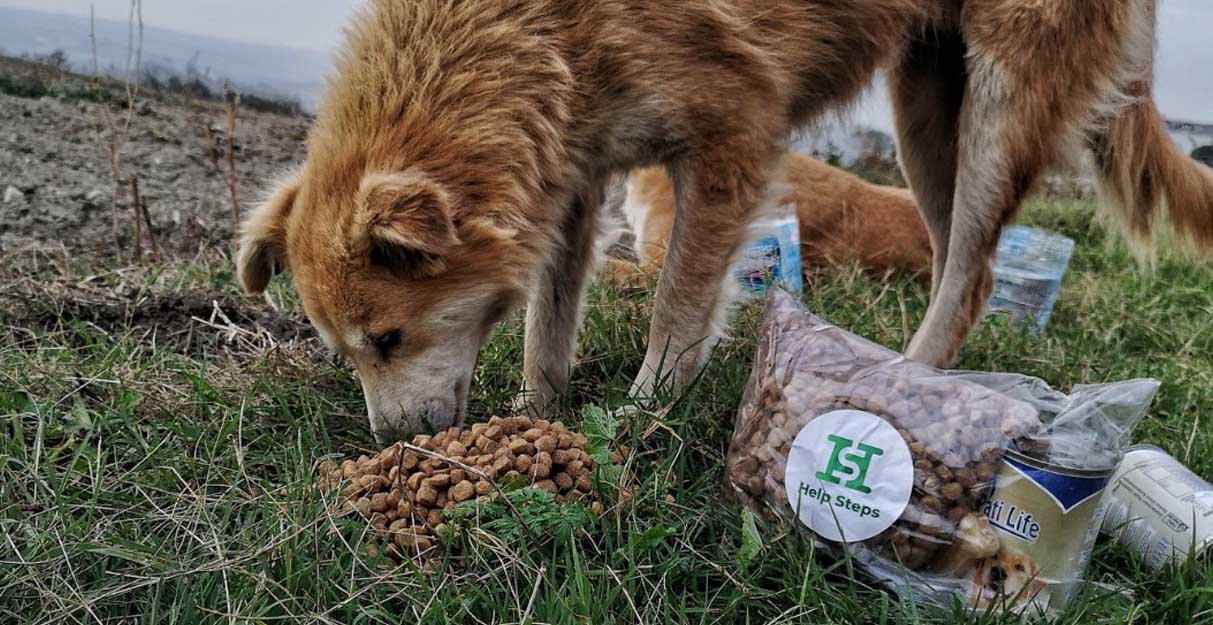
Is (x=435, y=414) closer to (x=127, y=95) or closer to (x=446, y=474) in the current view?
(x=446, y=474)

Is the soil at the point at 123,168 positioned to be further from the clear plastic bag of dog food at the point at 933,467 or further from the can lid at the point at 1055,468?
the can lid at the point at 1055,468

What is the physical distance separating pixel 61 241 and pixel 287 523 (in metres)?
3.07

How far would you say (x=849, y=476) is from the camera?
2162mm

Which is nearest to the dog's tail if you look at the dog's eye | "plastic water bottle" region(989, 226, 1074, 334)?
"plastic water bottle" region(989, 226, 1074, 334)

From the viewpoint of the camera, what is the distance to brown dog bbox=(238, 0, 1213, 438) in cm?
264

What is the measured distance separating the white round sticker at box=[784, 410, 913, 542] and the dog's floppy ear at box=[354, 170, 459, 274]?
3.39ft

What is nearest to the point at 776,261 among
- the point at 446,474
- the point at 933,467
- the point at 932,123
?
the point at 932,123

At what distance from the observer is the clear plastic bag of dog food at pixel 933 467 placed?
2.07m

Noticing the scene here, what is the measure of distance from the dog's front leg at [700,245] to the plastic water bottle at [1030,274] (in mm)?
1881

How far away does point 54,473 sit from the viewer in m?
2.42

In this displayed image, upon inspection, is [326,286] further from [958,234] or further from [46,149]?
[46,149]

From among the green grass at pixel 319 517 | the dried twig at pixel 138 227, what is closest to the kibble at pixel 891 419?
the green grass at pixel 319 517

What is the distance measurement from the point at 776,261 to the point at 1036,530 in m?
2.13

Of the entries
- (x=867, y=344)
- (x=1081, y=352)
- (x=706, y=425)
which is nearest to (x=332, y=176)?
(x=706, y=425)
